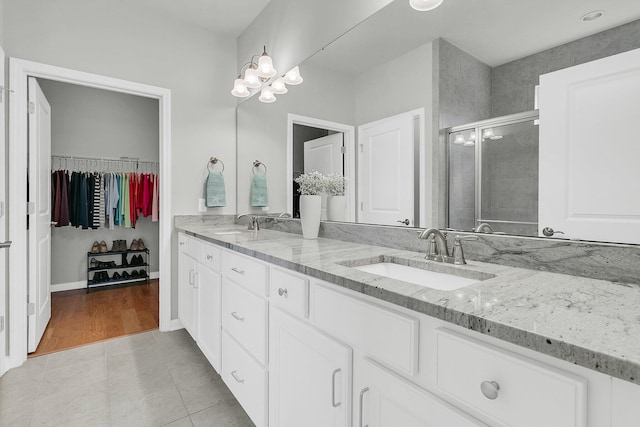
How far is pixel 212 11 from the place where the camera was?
9.09 ft

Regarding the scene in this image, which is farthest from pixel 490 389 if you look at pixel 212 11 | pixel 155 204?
pixel 155 204

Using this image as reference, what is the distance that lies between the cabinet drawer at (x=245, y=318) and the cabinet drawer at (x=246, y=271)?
0.04m

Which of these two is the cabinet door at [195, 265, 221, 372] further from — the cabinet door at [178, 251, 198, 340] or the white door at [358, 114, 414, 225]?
the white door at [358, 114, 414, 225]

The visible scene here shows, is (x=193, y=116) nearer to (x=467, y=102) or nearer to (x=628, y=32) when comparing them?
(x=467, y=102)

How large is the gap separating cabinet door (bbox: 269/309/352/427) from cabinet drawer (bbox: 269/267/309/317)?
0.04 metres

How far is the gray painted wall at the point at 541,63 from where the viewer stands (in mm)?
897

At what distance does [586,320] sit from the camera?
620mm

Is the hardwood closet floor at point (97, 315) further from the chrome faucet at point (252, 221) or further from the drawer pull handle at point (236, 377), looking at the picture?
the drawer pull handle at point (236, 377)

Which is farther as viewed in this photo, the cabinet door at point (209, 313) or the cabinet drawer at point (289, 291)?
the cabinet door at point (209, 313)

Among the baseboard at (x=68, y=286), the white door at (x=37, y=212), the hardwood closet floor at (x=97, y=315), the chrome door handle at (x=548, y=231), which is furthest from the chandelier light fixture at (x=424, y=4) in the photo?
the baseboard at (x=68, y=286)

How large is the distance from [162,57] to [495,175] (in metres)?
2.83

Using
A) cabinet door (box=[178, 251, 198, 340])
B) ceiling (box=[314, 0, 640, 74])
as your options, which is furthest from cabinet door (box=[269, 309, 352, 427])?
cabinet door (box=[178, 251, 198, 340])

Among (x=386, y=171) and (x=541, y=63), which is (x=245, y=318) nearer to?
(x=386, y=171)

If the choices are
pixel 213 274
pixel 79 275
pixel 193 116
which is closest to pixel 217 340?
pixel 213 274
